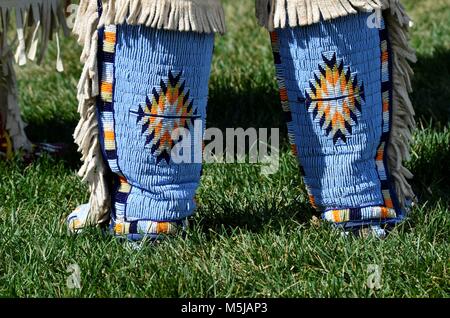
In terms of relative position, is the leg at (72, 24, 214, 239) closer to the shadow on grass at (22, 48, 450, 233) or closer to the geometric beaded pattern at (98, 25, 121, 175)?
the geometric beaded pattern at (98, 25, 121, 175)

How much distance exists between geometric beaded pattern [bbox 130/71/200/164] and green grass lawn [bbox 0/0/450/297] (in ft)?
0.79

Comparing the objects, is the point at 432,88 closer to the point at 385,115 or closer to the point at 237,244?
the point at 385,115

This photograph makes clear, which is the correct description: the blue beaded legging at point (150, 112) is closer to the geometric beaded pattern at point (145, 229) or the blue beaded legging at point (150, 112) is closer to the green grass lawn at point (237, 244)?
the geometric beaded pattern at point (145, 229)

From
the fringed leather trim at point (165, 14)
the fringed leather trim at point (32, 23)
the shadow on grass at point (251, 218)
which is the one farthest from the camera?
the fringed leather trim at point (32, 23)

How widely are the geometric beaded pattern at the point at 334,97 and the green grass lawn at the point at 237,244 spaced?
0.84 ft

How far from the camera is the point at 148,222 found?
2.18 m

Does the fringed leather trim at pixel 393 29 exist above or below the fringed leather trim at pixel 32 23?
below

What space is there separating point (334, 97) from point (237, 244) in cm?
41

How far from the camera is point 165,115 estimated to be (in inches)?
82.0

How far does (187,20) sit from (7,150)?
1.04m

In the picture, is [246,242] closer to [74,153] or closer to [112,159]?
[112,159]

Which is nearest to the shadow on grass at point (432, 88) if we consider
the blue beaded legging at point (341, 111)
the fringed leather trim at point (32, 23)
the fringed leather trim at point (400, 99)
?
the fringed leather trim at point (400, 99)

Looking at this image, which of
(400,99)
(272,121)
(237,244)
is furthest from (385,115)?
(272,121)

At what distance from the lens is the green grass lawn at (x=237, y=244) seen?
201 centimetres
